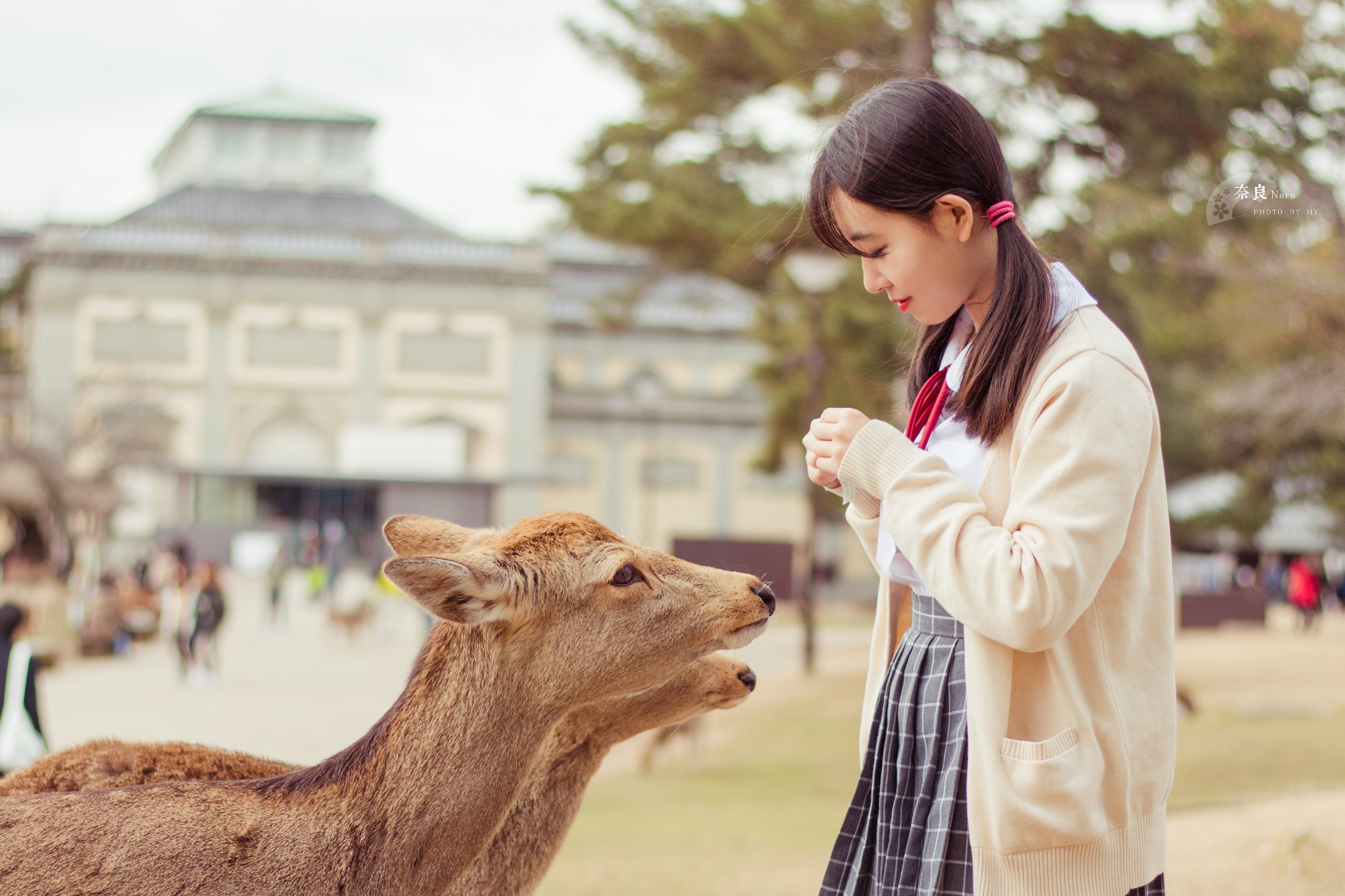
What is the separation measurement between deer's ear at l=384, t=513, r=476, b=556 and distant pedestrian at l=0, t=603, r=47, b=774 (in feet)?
11.5

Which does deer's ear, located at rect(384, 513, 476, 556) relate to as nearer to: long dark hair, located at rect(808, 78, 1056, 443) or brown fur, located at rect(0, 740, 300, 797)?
brown fur, located at rect(0, 740, 300, 797)

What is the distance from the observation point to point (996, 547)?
1.84 meters

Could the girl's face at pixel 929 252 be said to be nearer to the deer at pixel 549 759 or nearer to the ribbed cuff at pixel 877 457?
the ribbed cuff at pixel 877 457

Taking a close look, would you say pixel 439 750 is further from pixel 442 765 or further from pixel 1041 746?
pixel 1041 746

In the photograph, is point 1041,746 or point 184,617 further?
point 184,617

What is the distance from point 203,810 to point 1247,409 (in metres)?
22.7

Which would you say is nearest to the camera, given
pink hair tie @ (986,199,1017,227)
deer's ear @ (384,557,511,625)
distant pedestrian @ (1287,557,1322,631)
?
pink hair tie @ (986,199,1017,227)

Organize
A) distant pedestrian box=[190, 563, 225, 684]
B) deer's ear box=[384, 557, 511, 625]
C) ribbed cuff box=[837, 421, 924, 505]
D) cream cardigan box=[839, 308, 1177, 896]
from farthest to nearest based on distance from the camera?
distant pedestrian box=[190, 563, 225, 684] → deer's ear box=[384, 557, 511, 625] → ribbed cuff box=[837, 421, 924, 505] → cream cardigan box=[839, 308, 1177, 896]

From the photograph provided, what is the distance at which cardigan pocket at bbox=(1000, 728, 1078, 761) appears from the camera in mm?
1859

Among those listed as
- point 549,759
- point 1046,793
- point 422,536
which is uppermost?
point 422,536

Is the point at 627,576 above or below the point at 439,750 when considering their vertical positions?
above

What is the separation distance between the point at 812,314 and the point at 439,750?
Result: 14.7m

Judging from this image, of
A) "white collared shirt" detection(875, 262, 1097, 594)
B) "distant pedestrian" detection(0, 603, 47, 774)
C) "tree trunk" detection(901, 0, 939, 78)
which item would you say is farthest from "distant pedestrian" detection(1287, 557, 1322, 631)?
"white collared shirt" detection(875, 262, 1097, 594)

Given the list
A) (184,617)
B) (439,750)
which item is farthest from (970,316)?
(184,617)
